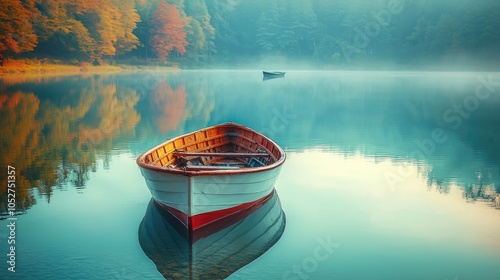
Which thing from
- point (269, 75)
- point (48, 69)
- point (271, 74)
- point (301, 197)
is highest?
point (271, 74)

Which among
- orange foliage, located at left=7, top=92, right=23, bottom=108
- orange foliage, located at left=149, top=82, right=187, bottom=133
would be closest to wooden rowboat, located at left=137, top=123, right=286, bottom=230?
orange foliage, located at left=149, top=82, right=187, bottom=133

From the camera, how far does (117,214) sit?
12.6 metres

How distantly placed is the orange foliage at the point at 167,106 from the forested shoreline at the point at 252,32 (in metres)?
Result: 15.5

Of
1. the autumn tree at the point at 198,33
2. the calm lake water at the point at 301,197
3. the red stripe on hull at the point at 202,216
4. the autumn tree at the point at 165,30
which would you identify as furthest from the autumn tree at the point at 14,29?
the red stripe on hull at the point at 202,216

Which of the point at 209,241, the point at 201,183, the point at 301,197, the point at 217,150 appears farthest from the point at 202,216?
the point at 217,150

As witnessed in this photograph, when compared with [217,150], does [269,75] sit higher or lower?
higher

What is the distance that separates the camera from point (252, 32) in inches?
4466

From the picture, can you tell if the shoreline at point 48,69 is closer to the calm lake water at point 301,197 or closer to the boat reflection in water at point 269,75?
the boat reflection in water at point 269,75

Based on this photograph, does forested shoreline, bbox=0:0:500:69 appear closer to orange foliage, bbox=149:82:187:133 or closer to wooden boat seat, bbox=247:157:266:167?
orange foliage, bbox=149:82:187:133

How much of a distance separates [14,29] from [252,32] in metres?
68.0

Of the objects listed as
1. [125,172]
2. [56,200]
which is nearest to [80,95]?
[125,172]

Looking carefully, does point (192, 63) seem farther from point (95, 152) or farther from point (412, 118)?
point (95, 152)

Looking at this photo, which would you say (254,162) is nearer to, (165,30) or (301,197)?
(301,197)

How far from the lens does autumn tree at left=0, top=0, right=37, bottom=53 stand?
4988 cm
